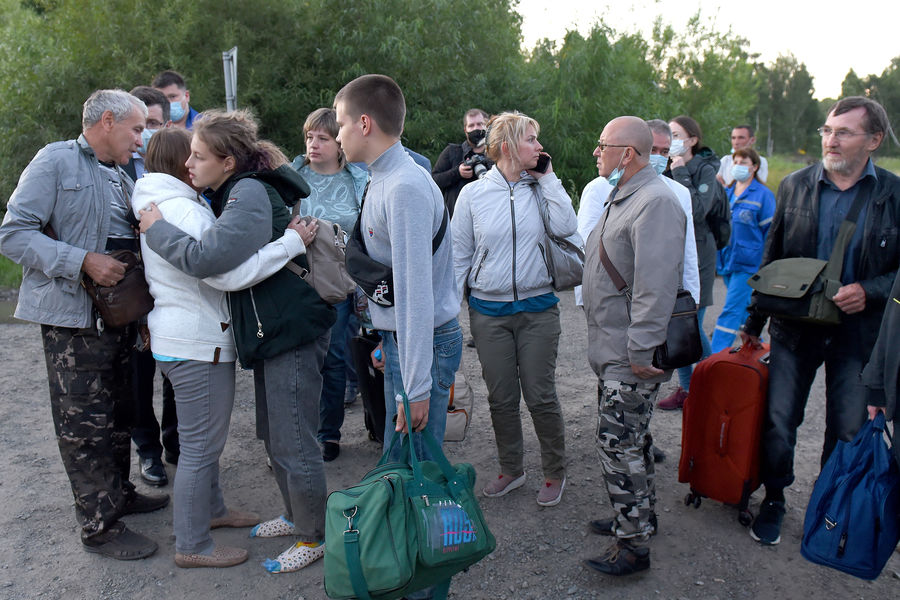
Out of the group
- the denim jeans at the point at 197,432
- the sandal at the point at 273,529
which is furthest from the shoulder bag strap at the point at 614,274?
the sandal at the point at 273,529

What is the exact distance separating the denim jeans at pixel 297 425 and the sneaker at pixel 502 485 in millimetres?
1082

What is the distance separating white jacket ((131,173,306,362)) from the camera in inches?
114

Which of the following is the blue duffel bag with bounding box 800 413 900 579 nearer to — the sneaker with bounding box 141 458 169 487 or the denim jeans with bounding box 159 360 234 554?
the denim jeans with bounding box 159 360 234 554

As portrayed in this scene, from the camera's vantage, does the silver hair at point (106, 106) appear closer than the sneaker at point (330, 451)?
Yes

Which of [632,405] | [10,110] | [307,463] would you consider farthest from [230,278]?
[10,110]

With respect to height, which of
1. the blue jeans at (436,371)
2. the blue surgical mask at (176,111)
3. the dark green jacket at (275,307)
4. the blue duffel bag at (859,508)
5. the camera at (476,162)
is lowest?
the blue duffel bag at (859,508)

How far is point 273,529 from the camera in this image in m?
3.51

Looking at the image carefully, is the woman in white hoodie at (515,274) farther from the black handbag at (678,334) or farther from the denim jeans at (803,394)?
the denim jeans at (803,394)

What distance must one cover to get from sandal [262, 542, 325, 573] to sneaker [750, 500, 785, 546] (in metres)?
2.22

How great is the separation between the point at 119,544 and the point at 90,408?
27.0 inches

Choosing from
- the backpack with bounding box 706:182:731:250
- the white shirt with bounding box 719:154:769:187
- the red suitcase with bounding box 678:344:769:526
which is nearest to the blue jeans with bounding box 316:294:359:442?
the red suitcase with bounding box 678:344:769:526

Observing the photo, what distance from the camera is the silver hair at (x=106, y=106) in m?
3.18

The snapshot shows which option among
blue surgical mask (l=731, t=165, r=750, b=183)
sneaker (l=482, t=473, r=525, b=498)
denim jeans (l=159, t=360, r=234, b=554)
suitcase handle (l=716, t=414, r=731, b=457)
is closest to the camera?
denim jeans (l=159, t=360, r=234, b=554)

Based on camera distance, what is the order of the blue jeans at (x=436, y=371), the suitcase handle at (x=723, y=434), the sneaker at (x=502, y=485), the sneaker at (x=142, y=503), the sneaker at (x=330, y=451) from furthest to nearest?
the sneaker at (x=330, y=451) → the sneaker at (x=502, y=485) → the sneaker at (x=142, y=503) → the suitcase handle at (x=723, y=434) → the blue jeans at (x=436, y=371)
